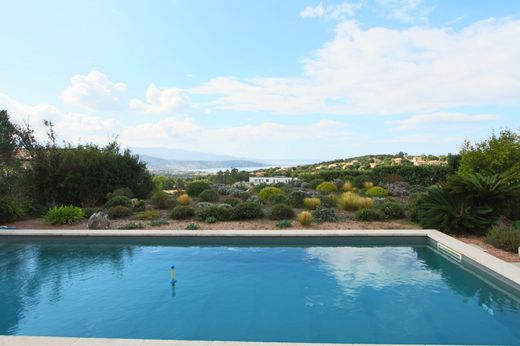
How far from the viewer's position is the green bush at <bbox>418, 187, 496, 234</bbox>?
7.99 metres

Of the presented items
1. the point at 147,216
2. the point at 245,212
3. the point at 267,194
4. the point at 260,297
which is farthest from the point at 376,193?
the point at 260,297

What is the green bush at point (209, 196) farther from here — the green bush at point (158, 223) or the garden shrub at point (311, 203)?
the garden shrub at point (311, 203)

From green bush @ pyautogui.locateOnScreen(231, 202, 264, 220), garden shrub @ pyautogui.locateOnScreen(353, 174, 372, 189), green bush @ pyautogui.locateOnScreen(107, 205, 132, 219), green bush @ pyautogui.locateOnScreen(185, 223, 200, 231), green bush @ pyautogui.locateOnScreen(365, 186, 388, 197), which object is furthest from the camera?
garden shrub @ pyautogui.locateOnScreen(353, 174, 372, 189)

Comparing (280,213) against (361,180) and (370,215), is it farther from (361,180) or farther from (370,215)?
(361,180)

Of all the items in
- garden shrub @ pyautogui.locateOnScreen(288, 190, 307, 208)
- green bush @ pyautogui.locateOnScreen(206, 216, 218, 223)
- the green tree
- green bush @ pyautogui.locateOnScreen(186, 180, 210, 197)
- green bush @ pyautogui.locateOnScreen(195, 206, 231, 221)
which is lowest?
green bush @ pyautogui.locateOnScreen(206, 216, 218, 223)

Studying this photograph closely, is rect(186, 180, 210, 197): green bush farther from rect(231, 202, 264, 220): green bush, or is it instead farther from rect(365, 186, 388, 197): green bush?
rect(365, 186, 388, 197): green bush

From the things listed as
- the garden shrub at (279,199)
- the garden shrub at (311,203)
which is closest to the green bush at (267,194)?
the garden shrub at (279,199)

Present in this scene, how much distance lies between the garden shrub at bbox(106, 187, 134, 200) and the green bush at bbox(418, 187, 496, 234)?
33.8 feet

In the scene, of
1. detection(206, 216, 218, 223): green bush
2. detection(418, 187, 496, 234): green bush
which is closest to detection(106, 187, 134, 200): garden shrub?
detection(206, 216, 218, 223): green bush

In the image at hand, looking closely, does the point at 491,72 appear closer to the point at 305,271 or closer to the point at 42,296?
the point at 305,271

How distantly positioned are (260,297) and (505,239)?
Answer: 17.5ft

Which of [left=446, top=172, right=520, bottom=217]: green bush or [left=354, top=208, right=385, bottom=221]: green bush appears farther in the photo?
[left=354, top=208, right=385, bottom=221]: green bush

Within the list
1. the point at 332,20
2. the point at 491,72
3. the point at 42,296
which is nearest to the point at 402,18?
the point at 332,20

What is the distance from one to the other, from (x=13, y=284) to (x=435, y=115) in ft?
62.3
